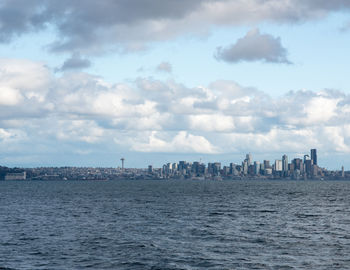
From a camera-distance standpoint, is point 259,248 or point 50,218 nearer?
point 259,248

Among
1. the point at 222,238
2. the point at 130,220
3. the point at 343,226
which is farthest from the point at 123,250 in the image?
the point at 343,226

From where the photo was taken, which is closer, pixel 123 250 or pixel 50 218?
pixel 123 250

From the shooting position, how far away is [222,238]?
65.4m

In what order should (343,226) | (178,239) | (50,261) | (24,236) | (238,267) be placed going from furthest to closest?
(343,226)
(24,236)
(178,239)
(50,261)
(238,267)

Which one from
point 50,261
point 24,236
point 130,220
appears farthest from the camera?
point 130,220

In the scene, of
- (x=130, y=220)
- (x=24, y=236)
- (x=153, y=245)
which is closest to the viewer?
(x=153, y=245)

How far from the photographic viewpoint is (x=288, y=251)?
55.0 m

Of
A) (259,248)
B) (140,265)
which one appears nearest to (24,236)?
(140,265)

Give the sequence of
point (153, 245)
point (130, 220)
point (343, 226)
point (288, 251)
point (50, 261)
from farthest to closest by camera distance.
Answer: point (130, 220), point (343, 226), point (153, 245), point (288, 251), point (50, 261)

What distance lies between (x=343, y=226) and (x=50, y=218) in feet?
187

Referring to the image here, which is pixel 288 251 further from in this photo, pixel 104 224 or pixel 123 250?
pixel 104 224

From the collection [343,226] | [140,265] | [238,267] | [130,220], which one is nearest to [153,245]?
[140,265]

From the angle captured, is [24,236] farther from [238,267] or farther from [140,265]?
[238,267]

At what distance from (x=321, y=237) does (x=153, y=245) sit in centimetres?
2478
